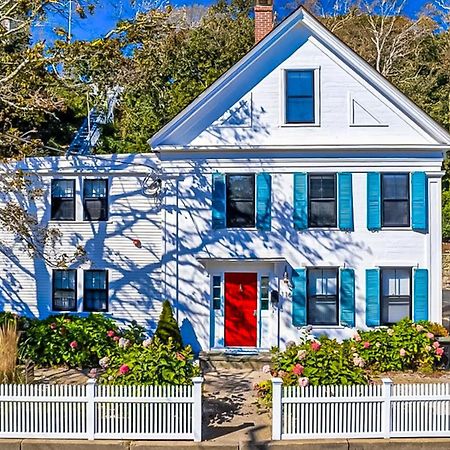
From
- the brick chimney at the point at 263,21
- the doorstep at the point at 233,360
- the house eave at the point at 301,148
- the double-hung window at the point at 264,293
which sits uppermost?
the brick chimney at the point at 263,21

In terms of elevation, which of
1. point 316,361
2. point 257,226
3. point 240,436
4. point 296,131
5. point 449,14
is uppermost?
point 449,14

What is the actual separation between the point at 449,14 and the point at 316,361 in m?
33.8

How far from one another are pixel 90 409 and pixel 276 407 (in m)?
2.76

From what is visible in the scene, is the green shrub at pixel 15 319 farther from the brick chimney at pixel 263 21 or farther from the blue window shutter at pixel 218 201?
the brick chimney at pixel 263 21

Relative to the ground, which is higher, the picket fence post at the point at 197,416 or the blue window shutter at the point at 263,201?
the blue window shutter at the point at 263,201

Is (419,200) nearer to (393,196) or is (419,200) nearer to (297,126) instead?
(393,196)

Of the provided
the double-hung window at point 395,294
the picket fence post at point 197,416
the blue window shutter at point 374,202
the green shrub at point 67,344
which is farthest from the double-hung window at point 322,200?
the picket fence post at point 197,416

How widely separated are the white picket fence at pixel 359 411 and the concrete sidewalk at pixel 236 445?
0.12 m

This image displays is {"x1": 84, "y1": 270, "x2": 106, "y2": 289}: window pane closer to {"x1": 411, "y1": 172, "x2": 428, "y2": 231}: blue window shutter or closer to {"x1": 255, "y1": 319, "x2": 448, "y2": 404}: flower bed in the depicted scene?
{"x1": 255, "y1": 319, "x2": 448, "y2": 404}: flower bed

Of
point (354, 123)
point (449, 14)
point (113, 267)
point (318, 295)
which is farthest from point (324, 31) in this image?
point (449, 14)

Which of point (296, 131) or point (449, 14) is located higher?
point (449, 14)

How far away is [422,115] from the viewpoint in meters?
14.7

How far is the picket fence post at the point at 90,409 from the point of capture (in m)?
8.88

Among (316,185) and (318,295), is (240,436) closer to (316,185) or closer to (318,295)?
(318,295)
